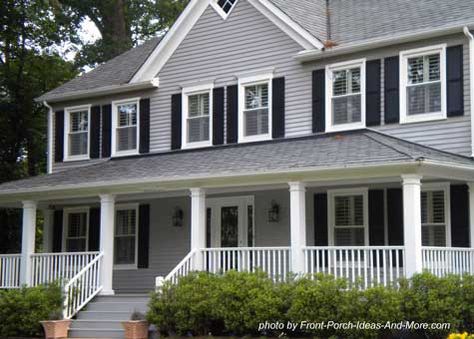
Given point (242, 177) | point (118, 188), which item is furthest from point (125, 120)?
point (242, 177)

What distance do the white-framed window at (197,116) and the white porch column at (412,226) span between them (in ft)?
22.8

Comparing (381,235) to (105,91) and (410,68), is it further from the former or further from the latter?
(105,91)

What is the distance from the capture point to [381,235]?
1734cm

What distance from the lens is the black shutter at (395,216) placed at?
17.1m

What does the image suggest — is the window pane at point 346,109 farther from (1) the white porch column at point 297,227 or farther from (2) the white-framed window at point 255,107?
(1) the white porch column at point 297,227

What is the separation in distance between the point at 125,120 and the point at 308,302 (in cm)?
995

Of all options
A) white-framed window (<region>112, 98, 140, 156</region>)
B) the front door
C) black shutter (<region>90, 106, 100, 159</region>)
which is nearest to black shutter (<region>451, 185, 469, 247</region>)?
the front door

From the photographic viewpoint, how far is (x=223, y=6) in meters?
20.7

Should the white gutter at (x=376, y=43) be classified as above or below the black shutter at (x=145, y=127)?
above

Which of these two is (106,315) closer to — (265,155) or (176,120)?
(265,155)

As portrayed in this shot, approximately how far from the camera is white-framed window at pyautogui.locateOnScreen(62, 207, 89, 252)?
888 inches

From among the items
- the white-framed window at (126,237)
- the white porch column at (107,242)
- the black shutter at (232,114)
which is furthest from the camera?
the white-framed window at (126,237)

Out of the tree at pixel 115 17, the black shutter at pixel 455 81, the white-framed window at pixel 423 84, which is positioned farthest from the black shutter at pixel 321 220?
the tree at pixel 115 17

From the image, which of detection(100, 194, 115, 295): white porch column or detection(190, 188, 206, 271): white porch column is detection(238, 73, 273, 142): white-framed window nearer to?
detection(190, 188, 206, 271): white porch column
